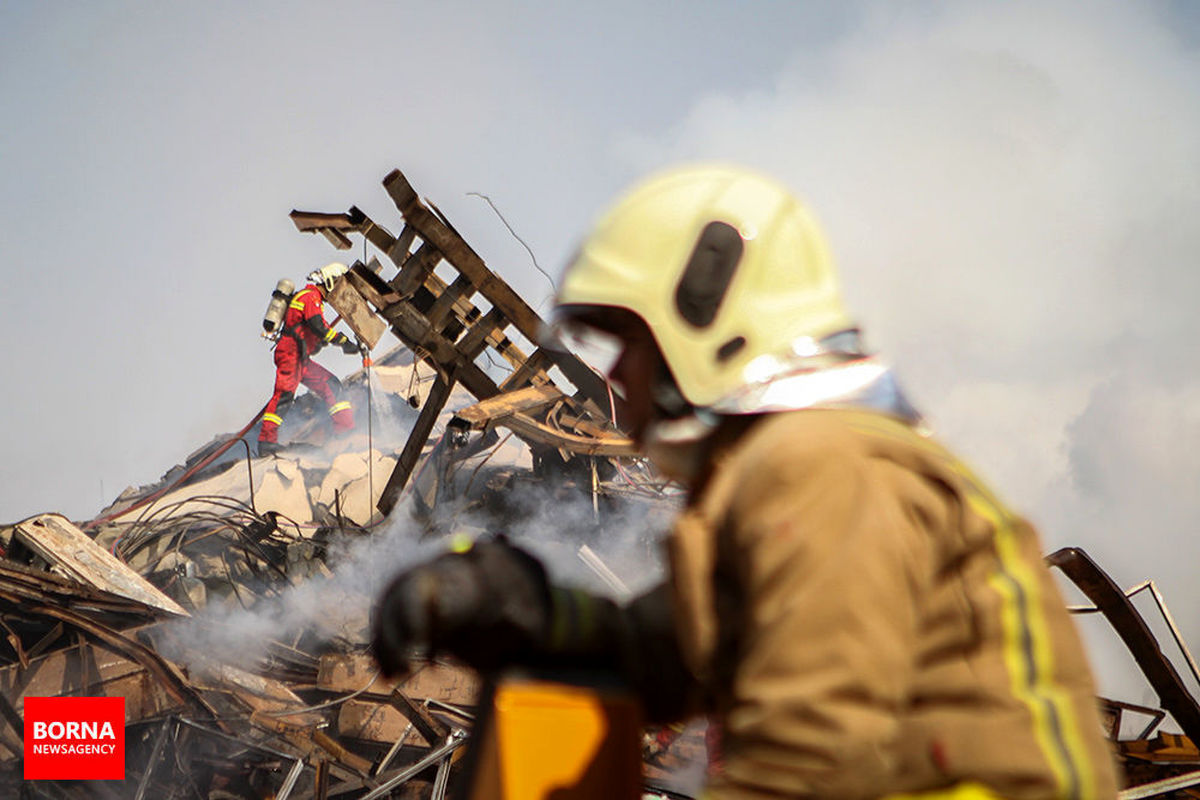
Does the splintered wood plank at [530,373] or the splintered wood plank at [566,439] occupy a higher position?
the splintered wood plank at [530,373]

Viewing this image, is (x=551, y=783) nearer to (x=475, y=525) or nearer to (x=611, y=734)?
(x=611, y=734)

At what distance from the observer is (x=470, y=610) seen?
114cm

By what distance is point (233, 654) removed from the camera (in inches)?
242

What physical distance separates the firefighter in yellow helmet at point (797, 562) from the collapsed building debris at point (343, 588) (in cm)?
192

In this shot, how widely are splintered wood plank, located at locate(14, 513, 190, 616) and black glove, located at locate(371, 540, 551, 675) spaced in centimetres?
582

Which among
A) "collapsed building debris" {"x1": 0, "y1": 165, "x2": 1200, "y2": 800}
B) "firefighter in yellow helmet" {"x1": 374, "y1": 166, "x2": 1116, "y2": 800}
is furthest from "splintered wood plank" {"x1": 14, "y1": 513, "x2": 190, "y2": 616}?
"firefighter in yellow helmet" {"x1": 374, "y1": 166, "x2": 1116, "y2": 800}

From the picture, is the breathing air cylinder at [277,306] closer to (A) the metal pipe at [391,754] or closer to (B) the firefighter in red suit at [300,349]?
(B) the firefighter in red suit at [300,349]

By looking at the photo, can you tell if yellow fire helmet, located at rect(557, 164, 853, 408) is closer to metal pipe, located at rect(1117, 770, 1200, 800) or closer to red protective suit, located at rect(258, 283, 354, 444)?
metal pipe, located at rect(1117, 770, 1200, 800)

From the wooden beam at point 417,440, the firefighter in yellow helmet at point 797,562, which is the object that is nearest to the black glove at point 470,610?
the firefighter in yellow helmet at point 797,562

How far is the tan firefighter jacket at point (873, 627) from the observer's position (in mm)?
840

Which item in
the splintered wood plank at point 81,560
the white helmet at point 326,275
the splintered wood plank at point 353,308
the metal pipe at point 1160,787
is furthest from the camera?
the white helmet at point 326,275

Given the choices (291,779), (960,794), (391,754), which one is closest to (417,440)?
(391,754)

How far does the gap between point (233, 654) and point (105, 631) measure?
109 cm

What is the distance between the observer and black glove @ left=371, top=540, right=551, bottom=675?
1.11 meters
